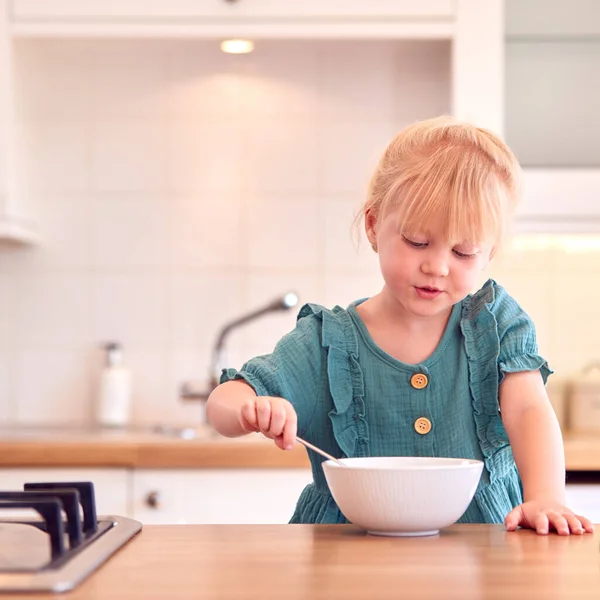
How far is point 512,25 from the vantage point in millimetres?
2176

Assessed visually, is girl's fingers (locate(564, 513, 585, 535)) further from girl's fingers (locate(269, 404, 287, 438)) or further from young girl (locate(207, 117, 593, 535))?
girl's fingers (locate(269, 404, 287, 438))

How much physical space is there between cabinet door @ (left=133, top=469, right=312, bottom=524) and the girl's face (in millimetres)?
811

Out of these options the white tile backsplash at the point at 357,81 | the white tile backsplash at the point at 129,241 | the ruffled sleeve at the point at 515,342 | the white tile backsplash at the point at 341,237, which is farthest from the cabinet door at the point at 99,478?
the white tile backsplash at the point at 357,81

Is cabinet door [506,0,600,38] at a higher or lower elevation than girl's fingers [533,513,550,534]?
higher

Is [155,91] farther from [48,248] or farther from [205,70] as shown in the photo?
[48,248]

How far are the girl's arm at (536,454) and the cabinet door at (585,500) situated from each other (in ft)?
2.61

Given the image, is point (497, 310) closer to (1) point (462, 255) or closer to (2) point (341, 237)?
(1) point (462, 255)

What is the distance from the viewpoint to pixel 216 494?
6.06 feet

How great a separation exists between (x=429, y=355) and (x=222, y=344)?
1158 millimetres

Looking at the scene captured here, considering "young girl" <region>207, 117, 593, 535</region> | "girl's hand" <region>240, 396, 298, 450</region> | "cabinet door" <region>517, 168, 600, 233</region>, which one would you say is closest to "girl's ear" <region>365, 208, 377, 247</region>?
"young girl" <region>207, 117, 593, 535</region>

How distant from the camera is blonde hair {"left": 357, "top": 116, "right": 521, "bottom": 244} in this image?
3.49 ft

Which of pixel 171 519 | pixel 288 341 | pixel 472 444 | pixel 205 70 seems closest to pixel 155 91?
pixel 205 70

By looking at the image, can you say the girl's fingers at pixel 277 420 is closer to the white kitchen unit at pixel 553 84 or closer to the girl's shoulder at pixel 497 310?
the girl's shoulder at pixel 497 310

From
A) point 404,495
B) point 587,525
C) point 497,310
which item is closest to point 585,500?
point 497,310
